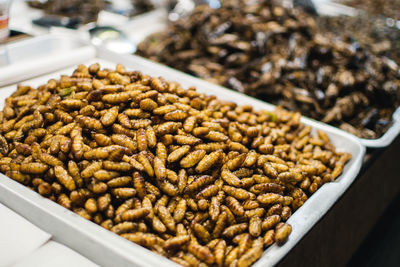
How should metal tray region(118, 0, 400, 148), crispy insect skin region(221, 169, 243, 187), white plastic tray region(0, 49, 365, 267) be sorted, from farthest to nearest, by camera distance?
metal tray region(118, 0, 400, 148) → crispy insect skin region(221, 169, 243, 187) → white plastic tray region(0, 49, 365, 267)

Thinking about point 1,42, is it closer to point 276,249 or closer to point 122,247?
point 122,247

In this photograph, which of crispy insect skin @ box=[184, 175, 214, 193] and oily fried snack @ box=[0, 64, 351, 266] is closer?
oily fried snack @ box=[0, 64, 351, 266]

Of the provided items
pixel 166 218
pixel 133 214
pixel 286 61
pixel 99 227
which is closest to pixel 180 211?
pixel 166 218

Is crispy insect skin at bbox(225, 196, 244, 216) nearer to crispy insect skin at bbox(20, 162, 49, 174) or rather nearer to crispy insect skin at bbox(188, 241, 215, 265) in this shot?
crispy insect skin at bbox(188, 241, 215, 265)

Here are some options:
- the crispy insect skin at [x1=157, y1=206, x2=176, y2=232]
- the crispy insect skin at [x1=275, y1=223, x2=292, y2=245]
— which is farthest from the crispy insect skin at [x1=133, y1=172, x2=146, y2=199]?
the crispy insect skin at [x1=275, y1=223, x2=292, y2=245]

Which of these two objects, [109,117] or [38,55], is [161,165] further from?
[38,55]

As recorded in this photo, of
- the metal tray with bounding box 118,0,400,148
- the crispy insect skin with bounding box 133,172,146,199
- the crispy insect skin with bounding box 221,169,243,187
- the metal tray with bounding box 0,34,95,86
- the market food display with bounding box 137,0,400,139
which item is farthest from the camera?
the metal tray with bounding box 118,0,400,148

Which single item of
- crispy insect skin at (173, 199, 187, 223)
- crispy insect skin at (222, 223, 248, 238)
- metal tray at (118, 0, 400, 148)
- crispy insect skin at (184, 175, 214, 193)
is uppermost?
crispy insect skin at (184, 175, 214, 193)
